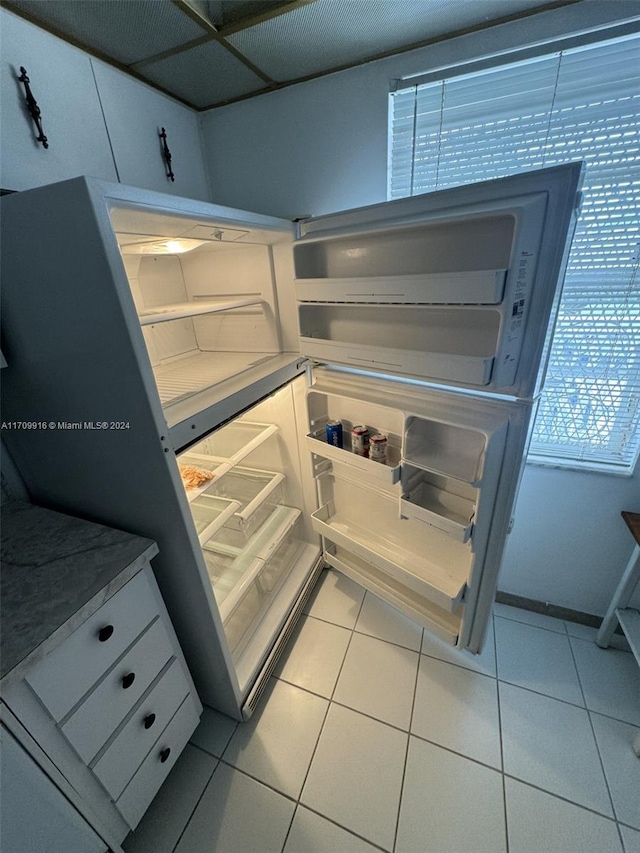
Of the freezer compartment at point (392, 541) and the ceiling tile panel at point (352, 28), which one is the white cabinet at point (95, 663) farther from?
the ceiling tile panel at point (352, 28)

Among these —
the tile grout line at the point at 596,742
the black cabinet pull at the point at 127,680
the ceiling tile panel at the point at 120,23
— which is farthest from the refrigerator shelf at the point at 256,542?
the ceiling tile panel at the point at 120,23

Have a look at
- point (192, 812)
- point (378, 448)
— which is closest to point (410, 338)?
point (378, 448)

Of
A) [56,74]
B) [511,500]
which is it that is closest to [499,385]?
[511,500]

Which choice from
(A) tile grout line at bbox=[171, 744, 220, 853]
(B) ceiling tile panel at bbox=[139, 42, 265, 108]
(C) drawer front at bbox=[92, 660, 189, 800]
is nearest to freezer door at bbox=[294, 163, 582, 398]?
(B) ceiling tile panel at bbox=[139, 42, 265, 108]

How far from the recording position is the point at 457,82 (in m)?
1.12

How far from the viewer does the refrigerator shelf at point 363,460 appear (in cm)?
122

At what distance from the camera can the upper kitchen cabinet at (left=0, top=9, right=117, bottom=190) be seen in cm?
92

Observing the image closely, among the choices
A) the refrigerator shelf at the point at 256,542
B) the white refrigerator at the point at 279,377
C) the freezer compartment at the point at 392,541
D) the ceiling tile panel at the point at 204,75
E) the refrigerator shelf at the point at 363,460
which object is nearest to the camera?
the white refrigerator at the point at 279,377

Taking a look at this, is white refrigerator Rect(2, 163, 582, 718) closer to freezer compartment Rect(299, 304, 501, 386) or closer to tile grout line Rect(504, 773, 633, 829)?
freezer compartment Rect(299, 304, 501, 386)

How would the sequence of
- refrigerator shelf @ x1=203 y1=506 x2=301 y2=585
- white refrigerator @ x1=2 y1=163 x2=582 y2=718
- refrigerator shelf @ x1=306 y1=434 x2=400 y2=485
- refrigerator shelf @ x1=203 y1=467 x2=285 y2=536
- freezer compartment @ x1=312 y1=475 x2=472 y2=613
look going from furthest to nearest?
refrigerator shelf @ x1=203 y1=467 x2=285 y2=536
refrigerator shelf @ x1=203 y1=506 x2=301 y2=585
freezer compartment @ x1=312 y1=475 x2=472 y2=613
refrigerator shelf @ x1=306 y1=434 x2=400 y2=485
white refrigerator @ x1=2 y1=163 x2=582 y2=718

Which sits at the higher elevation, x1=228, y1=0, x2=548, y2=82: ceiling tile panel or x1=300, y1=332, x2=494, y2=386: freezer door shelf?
x1=228, y1=0, x2=548, y2=82: ceiling tile panel

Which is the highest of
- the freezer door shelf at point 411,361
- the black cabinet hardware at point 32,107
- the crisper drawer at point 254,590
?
the black cabinet hardware at point 32,107

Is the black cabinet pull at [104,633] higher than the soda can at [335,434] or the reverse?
the reverse

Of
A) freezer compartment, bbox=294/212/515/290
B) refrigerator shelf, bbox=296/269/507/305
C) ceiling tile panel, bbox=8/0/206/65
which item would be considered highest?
ceiling tile panel, bbox=8/0/206/65
